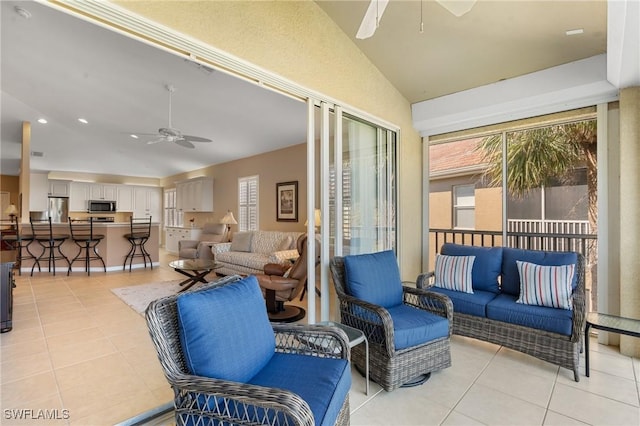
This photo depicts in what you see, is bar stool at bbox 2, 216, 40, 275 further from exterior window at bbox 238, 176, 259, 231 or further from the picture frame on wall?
the picture frame on wall

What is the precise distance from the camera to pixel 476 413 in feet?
6.21

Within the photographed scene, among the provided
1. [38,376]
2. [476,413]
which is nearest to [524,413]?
[476,413]

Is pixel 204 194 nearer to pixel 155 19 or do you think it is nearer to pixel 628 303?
pixel 155 19

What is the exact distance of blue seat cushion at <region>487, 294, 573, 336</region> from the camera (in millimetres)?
2377

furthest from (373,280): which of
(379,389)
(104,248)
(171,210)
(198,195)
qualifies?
(171,210)

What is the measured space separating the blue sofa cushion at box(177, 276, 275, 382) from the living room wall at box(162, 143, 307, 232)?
432 centimetres

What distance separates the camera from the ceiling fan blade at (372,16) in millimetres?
1568

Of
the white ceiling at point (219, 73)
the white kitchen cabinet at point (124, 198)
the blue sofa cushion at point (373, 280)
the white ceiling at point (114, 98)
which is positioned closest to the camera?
the blue sofa cushion at point (373, 280)

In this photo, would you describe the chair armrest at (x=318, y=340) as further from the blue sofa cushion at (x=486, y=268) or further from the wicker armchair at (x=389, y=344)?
the blue sofa cushion at (x=486, y=268)

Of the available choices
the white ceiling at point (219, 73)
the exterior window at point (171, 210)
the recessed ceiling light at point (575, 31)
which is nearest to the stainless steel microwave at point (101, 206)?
the exterior window at point (171, 210)

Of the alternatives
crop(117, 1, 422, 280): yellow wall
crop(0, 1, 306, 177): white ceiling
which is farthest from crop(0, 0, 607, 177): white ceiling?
crop(117, 1, 422, 280): yellow wall

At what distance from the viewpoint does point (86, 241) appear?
6156 mm

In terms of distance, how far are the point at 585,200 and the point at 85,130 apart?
9799mm

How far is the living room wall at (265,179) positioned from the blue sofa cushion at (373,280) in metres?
3.34
